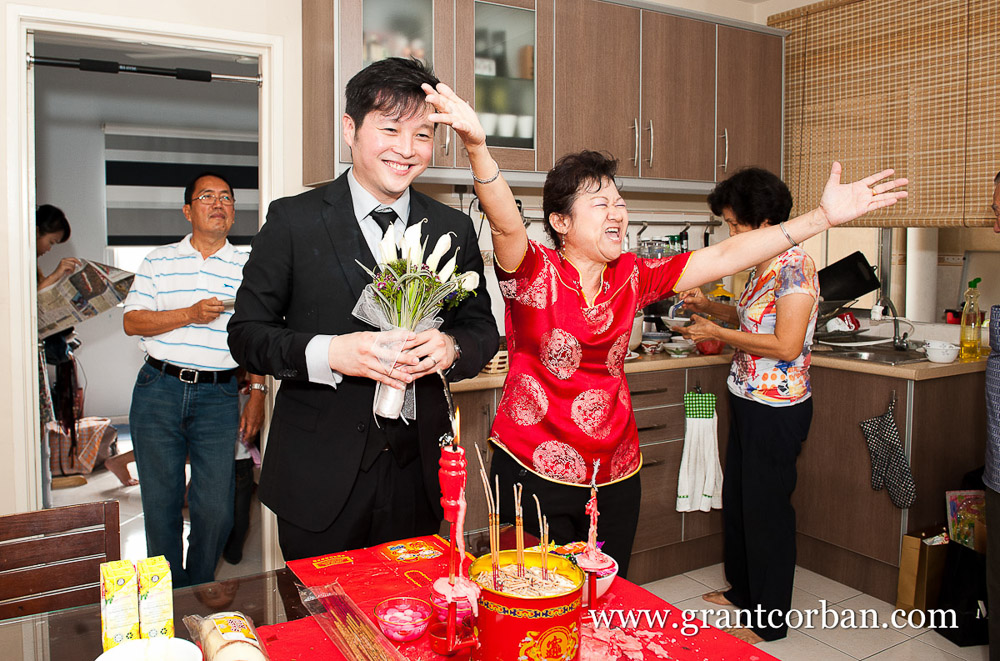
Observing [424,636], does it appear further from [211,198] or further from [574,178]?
[211,198]

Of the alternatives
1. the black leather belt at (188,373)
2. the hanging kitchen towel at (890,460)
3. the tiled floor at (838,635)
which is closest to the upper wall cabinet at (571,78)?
the black leather belt at (188,373)

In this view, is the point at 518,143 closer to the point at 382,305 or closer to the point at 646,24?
the point at 646,24

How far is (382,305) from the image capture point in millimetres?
1434

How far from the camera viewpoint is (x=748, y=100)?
3.98 metres

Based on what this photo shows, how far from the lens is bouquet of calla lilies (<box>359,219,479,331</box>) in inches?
53.7

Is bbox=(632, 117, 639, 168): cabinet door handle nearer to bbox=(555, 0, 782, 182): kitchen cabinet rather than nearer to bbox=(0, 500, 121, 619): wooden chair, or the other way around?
bbox=(555, 0, 782, 182): kitchen cabinet

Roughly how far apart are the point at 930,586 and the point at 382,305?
267 cm

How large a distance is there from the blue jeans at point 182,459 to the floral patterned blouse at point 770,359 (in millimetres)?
1897

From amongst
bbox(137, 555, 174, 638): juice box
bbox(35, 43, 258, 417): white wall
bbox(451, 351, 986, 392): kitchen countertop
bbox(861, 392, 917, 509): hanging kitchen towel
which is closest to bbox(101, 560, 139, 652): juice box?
bbox(137, 555, 174, 638): juice box

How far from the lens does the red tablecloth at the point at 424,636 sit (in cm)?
110

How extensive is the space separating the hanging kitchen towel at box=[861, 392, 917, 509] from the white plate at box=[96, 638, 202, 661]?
9.37 ft

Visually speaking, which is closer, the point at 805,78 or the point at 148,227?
the point at 805,78

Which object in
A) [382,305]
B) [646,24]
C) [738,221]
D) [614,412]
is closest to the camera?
[382,305]

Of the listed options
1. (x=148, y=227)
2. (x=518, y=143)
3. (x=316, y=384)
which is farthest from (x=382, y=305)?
(x=148, y=227)
